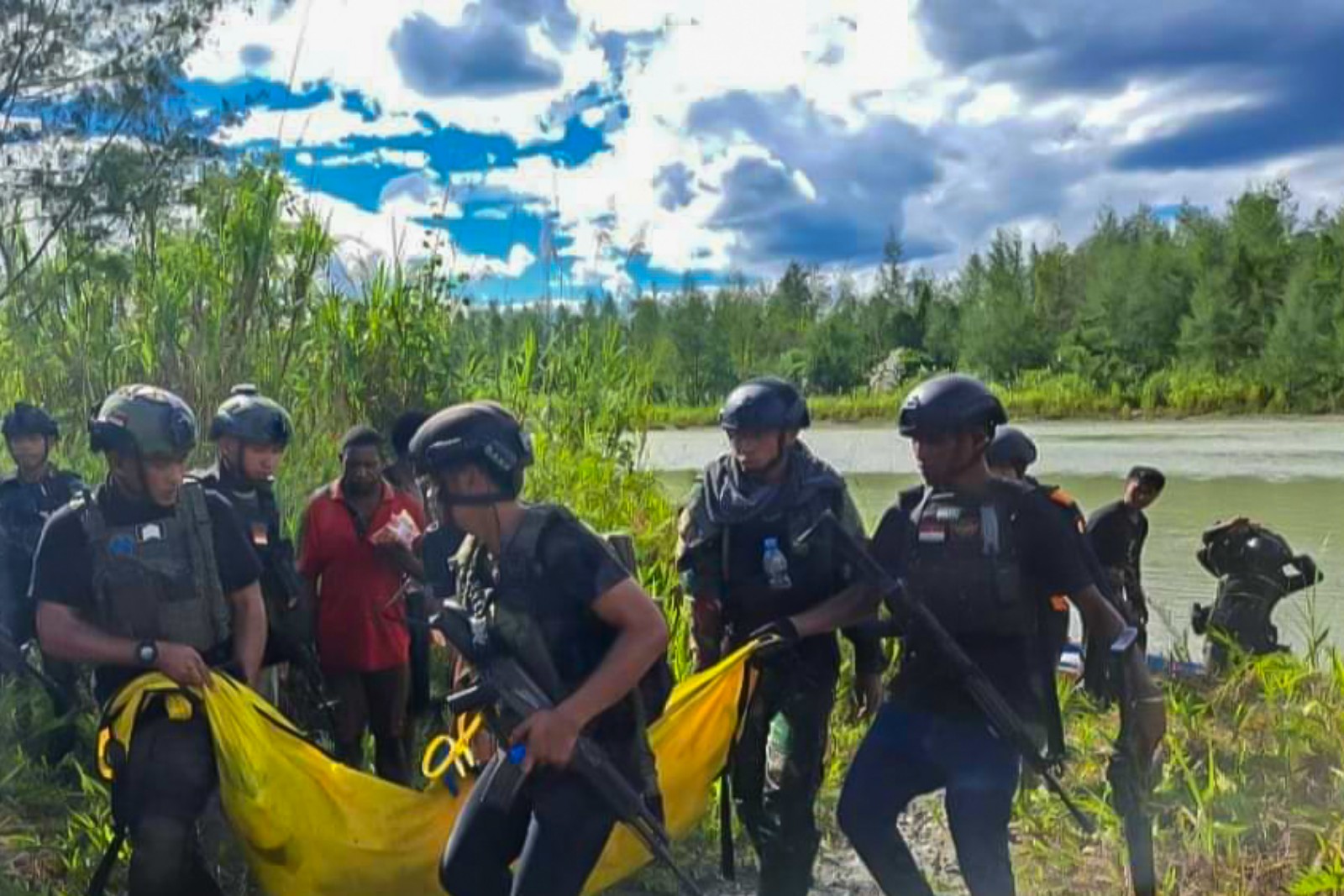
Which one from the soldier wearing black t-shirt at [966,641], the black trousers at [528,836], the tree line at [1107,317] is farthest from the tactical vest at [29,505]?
the tree line at [1107,317]

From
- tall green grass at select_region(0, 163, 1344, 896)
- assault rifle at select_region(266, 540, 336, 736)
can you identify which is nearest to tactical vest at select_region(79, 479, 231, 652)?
assault rifle at select_region(266, 540, 336, 736)

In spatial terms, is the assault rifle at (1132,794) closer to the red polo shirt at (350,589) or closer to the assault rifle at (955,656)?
the assault rifle at (955,656)

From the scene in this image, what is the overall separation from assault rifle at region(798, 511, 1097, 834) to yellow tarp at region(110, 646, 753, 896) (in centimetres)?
61

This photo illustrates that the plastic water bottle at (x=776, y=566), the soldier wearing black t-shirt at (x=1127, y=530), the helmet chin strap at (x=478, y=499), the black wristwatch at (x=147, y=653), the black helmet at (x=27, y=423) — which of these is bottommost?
the soldier wearing black t-shirt at (x=1127, y=530)

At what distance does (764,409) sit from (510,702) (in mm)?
1395

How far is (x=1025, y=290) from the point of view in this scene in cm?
5578

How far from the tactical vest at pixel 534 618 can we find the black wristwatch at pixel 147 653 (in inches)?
36.3

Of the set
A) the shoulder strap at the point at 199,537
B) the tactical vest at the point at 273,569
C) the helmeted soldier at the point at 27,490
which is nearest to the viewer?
the shoulder strap at the point at 199,537

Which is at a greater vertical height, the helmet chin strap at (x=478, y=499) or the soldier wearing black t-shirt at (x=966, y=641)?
the helmet chin strap at (x=478, y=499)

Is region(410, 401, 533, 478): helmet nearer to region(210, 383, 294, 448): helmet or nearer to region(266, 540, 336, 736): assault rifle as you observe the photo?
region(266, 540, 336, 736): assault rifle

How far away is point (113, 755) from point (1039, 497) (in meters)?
2.32

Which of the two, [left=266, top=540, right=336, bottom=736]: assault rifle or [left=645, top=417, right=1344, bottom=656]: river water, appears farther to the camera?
[left=645, top=417, right=1344, bottom=656]: river water

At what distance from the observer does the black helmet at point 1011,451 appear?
5.11m

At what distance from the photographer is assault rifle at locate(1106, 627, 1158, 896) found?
3.22 meters
